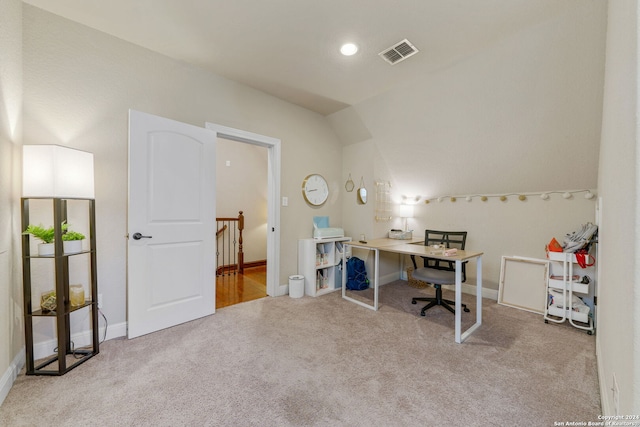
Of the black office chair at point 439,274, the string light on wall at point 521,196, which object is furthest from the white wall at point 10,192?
the string light on wall at point 521,196

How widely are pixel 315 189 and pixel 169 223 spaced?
2.01 meters

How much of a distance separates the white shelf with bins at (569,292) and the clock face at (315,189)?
2799 millimetres

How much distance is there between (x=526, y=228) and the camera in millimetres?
3178

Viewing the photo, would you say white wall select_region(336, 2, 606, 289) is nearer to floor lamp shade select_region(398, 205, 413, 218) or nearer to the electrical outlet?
floor lamp shade select_region(398, 205, 413, 218)

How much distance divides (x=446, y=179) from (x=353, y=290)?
6.78 feet

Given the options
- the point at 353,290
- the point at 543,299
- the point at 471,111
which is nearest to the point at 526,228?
the point at 543,299

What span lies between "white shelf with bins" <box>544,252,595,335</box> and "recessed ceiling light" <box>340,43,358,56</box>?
2.91m

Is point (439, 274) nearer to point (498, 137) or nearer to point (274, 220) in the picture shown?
point (498, 137)

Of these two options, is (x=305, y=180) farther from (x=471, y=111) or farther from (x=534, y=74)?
(x=534, y=74)

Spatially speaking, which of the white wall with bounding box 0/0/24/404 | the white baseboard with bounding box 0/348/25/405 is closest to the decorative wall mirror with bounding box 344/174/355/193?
the white wall with bounding box 0/0/24/404

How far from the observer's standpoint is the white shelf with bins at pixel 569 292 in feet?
8.28

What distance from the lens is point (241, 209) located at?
17.6ft

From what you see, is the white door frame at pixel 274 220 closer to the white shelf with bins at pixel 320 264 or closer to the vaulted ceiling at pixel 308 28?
the white shelf with bins at pixel 320 264

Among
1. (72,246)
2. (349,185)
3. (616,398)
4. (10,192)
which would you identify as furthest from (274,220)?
(616,398)
